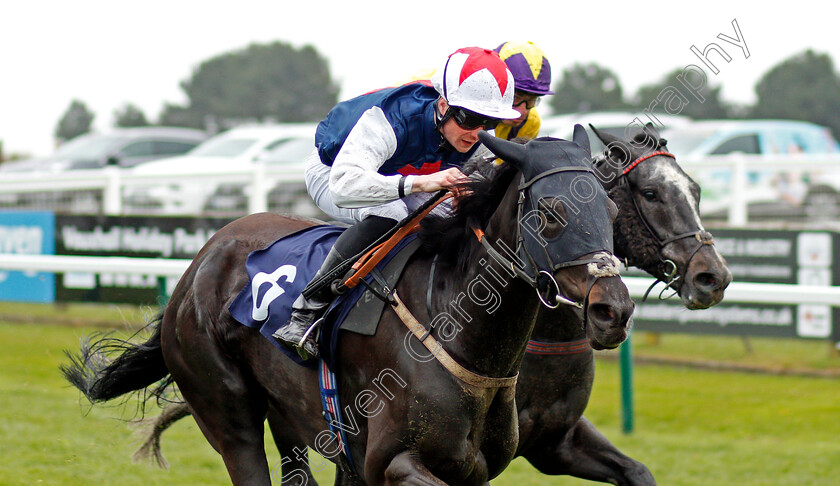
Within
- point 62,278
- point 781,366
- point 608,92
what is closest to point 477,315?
point 781,366

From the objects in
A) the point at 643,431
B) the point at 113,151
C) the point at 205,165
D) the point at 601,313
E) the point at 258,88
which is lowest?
the point at 258,88

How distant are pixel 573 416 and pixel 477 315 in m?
0.97

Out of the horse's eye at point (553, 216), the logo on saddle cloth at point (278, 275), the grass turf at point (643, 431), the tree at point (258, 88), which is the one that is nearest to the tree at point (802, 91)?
the tree at point (258, 88)

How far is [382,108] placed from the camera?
10.4 feet

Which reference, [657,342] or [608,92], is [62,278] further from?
[608,92]

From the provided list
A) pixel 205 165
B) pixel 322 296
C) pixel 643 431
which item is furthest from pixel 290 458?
pixel 205 165

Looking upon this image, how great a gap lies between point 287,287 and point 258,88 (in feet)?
172

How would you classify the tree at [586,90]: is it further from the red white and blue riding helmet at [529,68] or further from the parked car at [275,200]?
the red white and blue riding helmet at [529,68]

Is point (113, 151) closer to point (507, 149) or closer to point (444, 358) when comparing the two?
point (444, 358)

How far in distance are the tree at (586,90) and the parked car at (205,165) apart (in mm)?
31333

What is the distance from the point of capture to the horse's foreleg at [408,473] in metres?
2.83

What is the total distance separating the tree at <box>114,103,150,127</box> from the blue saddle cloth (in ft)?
138

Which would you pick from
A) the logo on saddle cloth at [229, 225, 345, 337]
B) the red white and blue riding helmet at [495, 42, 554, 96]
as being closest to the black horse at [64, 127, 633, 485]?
the logo on saddle cloth at [229, 225, 345, 337]

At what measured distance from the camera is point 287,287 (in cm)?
340
